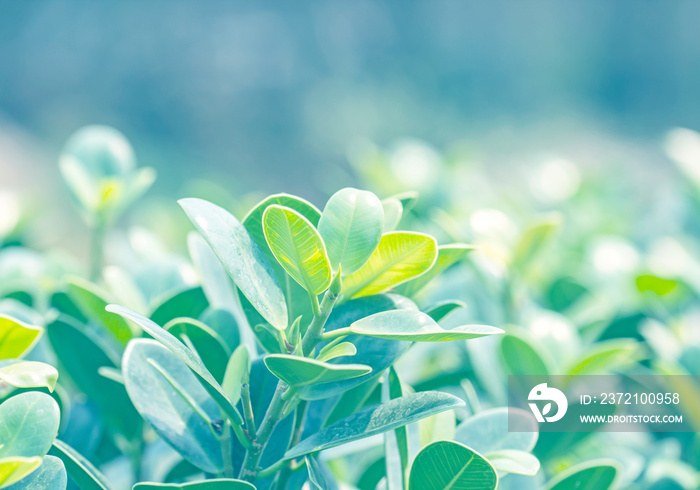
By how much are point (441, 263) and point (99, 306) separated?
39 cm

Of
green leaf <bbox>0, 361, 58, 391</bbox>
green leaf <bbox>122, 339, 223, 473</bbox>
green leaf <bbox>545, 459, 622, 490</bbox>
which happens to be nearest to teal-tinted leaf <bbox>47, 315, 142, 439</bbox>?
green leaf <bbox>122, 339, 223, 473</bbox>

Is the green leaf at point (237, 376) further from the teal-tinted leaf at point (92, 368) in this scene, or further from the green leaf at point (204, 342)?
the teal-tinted leaf at point (92, 368)

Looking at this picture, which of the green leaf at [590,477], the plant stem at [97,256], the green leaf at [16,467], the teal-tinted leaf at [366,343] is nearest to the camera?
the green leaf at [16,467]

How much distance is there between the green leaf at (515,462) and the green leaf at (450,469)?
3cm

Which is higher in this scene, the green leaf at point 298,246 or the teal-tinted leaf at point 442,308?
the teal-tinted leaf at point 442,308

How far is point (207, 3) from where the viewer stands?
273 inches

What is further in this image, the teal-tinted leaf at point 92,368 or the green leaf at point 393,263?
the teal-tinted leaf at point 92,368

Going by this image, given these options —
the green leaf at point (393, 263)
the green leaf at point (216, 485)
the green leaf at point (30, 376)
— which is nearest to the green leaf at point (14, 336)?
the green leaf at point (30, 376)

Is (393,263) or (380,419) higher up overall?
(393,263)

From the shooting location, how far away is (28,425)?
49 cm

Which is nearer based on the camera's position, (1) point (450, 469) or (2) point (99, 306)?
(1) point (450, 469)

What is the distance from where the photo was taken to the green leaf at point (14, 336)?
51 cm

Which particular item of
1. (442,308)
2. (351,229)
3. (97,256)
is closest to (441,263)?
(442,308)

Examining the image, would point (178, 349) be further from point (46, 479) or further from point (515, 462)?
point (515, 462)
